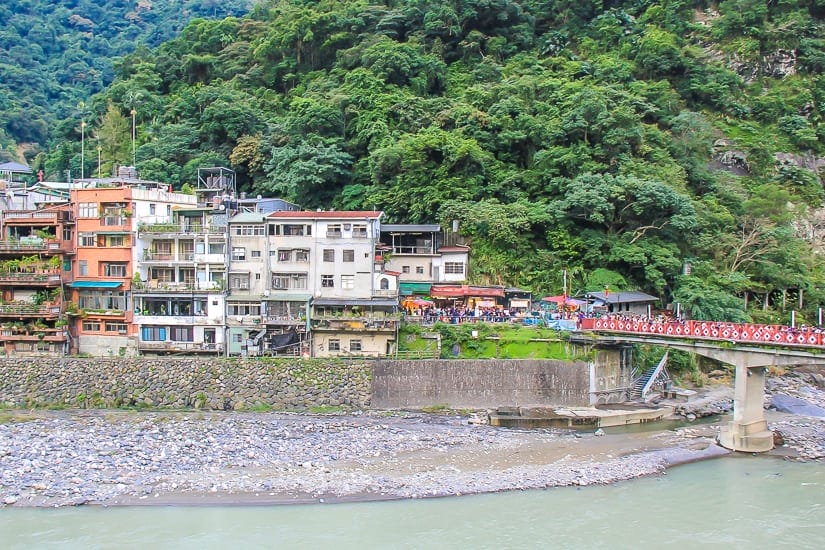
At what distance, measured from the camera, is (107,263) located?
3975 centimetres

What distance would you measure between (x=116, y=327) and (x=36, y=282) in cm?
500

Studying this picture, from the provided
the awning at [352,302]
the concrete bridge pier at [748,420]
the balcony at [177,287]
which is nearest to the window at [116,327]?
the balcony at [177,287]

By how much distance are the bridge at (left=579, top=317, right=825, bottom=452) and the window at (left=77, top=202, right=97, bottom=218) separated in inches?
1252

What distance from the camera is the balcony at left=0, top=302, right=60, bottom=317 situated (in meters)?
38.4

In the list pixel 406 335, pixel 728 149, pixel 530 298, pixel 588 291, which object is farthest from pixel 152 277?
pixel 728 149

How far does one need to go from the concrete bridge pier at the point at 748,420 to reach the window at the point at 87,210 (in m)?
34.3

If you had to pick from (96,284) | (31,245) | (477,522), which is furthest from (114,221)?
(477,522)

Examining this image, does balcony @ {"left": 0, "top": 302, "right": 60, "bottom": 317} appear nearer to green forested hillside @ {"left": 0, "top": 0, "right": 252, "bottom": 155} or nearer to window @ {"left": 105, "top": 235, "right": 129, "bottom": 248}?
window @ {"left": 105, "top": 235, "right": 129, "bottom": 248}

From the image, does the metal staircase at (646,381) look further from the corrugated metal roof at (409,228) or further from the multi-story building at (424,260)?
the corrugated metal roof at (409,228)

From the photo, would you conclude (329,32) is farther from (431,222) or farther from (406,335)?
(406,335)

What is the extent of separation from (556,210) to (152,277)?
23.9 m

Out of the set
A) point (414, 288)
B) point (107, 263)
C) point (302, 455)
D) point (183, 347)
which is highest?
point (107, 263)

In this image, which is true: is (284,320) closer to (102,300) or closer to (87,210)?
(102,300)

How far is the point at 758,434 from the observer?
2978cm
